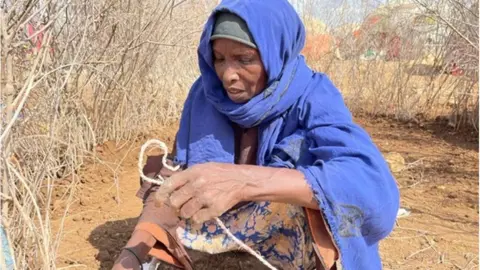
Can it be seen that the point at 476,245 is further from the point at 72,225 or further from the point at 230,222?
the point at 72,225

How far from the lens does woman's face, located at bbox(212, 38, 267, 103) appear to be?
5.20ft

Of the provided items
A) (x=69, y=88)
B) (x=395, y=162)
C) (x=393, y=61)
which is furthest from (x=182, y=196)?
(x=393, y=61)

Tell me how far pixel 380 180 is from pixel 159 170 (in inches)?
32.0

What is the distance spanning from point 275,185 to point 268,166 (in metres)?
0.36

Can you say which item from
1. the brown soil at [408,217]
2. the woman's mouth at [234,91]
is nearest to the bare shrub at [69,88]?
the brown soil at [408,217]

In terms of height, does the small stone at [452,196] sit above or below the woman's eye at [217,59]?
below

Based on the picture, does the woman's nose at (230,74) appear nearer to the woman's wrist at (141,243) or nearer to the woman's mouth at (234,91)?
the woman's mouth at (234,91)

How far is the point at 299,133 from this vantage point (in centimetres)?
167

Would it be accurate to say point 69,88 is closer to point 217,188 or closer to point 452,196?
point 217,188

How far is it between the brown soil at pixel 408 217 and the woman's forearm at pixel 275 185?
35.0 inches

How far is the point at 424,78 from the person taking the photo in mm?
5836

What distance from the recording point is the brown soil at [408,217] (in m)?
2.32

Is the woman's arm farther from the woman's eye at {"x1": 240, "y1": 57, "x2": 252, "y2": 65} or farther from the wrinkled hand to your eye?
the woman's eye at {"x1": 240, "y1": 57, "x2": 252, "y2": 65}

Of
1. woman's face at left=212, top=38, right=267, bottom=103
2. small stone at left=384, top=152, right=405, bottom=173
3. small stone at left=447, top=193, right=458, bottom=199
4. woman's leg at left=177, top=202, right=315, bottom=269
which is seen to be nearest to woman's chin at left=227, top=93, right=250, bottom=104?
woman's face at left=212, top=38, right=267, bottom=103
